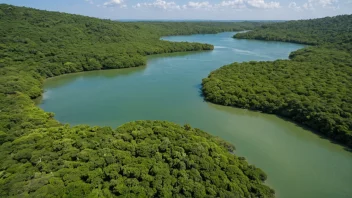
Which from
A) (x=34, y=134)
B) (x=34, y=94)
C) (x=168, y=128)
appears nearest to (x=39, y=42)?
(x=34, y=94)

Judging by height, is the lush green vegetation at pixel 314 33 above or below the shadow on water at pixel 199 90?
above

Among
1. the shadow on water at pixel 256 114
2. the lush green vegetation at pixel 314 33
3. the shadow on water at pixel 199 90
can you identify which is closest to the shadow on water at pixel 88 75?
the shadow on water at pixel 199 90

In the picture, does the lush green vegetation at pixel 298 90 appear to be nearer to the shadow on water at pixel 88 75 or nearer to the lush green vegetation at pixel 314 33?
the shadow on water at pixel 88 75

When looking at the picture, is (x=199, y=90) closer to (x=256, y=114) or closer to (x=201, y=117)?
(x=201, y=117)

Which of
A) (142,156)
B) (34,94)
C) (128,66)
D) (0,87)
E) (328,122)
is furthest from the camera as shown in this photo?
(128,66)

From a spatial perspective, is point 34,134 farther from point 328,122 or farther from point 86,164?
point 328,122

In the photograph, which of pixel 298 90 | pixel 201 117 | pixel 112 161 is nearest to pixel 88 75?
pixel 201 117
